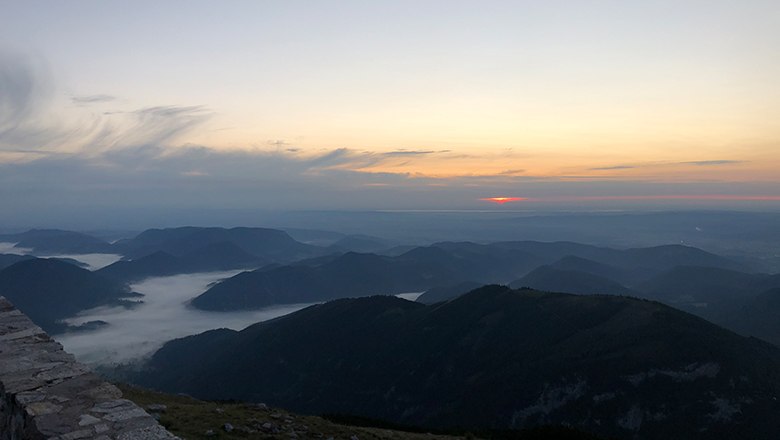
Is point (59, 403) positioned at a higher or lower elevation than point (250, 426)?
higher

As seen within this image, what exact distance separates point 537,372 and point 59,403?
Answer: 13066 cm

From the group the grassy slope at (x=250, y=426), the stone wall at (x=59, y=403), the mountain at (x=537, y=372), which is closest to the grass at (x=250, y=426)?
the grassy slope at (x=250, y=426)

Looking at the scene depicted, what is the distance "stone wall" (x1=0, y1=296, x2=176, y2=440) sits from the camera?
852 cm

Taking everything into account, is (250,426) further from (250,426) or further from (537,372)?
(537,372)

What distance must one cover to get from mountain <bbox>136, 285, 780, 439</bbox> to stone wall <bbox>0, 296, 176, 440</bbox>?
4325 inches

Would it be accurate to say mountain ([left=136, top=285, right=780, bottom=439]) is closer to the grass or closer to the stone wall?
the grass

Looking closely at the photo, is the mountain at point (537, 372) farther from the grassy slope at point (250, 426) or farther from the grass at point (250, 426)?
the grass at point (250, 426)

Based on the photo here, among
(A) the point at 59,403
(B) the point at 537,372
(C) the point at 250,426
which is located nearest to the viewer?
(A) the point at 59,403

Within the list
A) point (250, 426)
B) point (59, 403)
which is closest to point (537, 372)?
point (250, 426)

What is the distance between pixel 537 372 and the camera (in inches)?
4882

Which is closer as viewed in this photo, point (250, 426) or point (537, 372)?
point (250, 426)

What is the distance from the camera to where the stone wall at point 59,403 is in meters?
8.52

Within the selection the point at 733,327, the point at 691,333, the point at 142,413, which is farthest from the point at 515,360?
the point at 142,413

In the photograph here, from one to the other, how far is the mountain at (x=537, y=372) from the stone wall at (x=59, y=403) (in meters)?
110
